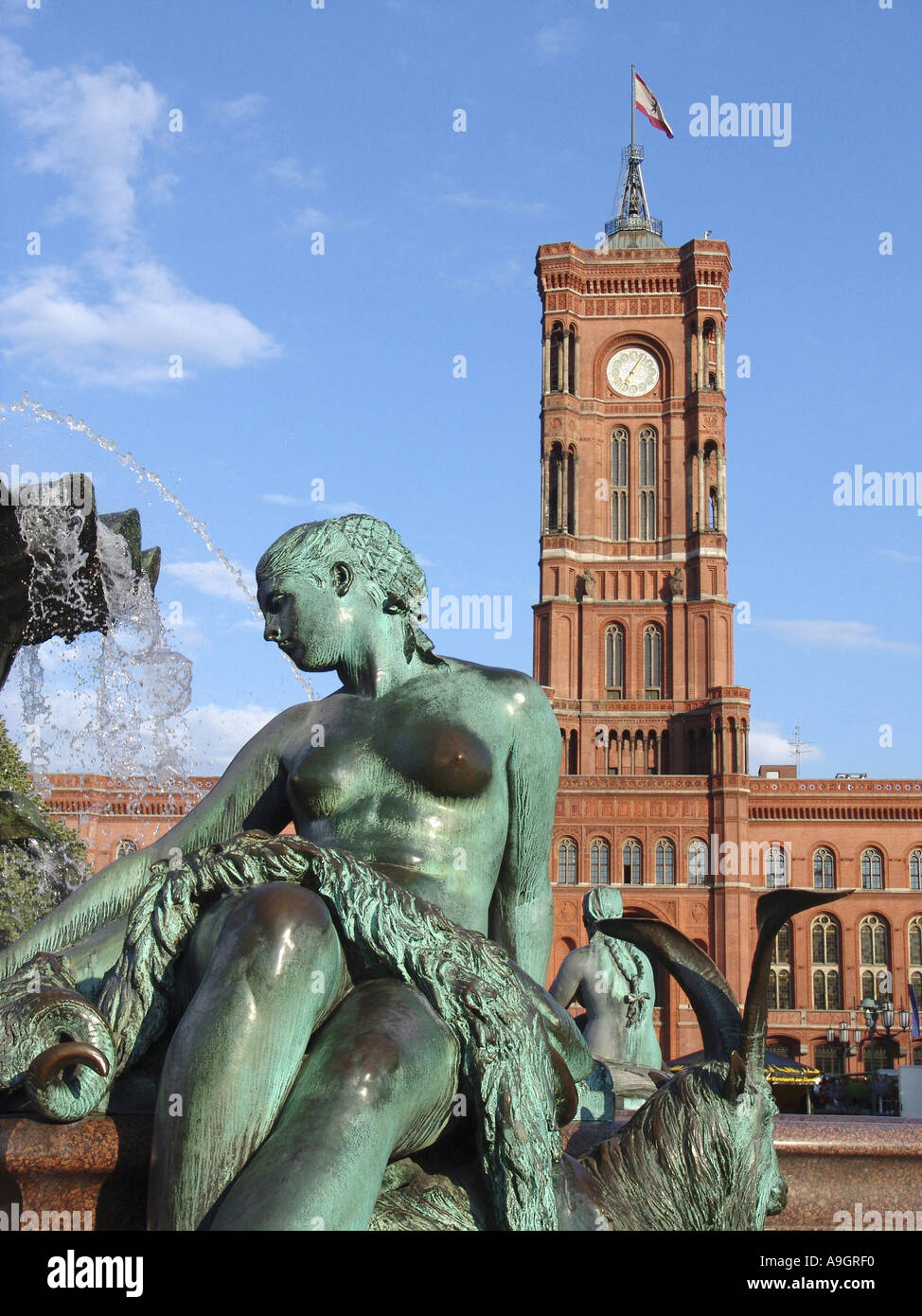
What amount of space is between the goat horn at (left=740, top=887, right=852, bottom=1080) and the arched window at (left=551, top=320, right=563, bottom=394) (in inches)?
2295

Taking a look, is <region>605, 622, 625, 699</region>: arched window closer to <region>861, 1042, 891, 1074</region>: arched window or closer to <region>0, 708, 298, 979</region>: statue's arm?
<region>861, 1042, 891, 1074</region>: arched window

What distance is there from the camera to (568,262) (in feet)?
196

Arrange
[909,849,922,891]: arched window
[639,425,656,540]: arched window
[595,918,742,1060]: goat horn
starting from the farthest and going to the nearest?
[639,425,656,540]: arched window < [909,849,922,891]: arched window < [595,918,742,1060]: goat horn

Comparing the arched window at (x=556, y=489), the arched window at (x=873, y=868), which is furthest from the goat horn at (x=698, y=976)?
the arched window at (x=556, y=489)

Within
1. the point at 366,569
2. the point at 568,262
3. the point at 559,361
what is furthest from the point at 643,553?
the point at 366,569

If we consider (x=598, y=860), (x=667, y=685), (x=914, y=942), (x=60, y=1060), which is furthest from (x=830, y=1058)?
(x=60, y=1060)

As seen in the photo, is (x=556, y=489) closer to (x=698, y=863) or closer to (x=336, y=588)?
(x=698, y=863)

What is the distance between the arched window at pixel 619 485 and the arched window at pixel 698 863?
45.3 feet

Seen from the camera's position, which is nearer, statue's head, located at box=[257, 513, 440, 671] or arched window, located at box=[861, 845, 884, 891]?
statue's head, located at box=[257, 513, 440, 671]

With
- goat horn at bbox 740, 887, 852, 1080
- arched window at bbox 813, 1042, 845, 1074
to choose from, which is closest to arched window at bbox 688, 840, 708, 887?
arched window at bbox 813, 1042, 845, 1074

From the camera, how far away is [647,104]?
60531mm

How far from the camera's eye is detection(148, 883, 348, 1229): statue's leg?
1531 mm

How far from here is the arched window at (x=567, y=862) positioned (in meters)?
53.1
